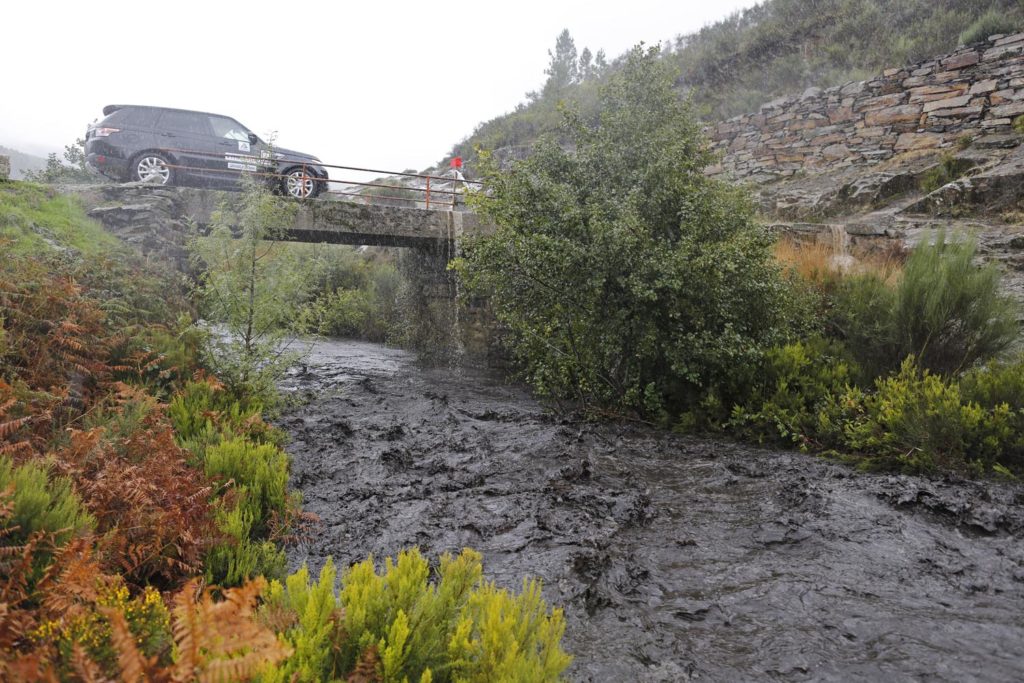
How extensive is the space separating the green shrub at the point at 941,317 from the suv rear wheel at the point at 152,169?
1552 centimetres

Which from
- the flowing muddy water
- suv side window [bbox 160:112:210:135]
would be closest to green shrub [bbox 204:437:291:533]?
the flowing muddy water

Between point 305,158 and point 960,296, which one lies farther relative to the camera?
point 305,158

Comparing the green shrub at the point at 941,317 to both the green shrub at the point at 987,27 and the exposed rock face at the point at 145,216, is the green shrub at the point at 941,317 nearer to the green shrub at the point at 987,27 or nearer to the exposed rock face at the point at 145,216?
the green shrub at the point at 987,27

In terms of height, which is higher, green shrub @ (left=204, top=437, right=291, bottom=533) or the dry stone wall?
the dry stone wall

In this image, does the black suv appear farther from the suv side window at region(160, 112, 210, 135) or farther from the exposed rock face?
the exposed rock face

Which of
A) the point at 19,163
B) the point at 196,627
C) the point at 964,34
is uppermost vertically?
the point at 19,163

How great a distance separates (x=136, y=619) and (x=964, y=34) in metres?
22.5

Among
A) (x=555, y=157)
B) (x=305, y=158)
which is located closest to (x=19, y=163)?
(x=305, y=158)

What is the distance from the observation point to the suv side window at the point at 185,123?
558 inches

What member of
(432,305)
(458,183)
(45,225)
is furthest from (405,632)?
(458,183)

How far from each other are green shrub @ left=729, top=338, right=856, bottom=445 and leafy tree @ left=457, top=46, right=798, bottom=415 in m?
0.42

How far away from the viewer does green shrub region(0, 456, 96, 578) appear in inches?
120

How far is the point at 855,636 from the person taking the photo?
3.83 metres

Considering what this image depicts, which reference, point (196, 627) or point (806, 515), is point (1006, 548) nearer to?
point (806, 515)
